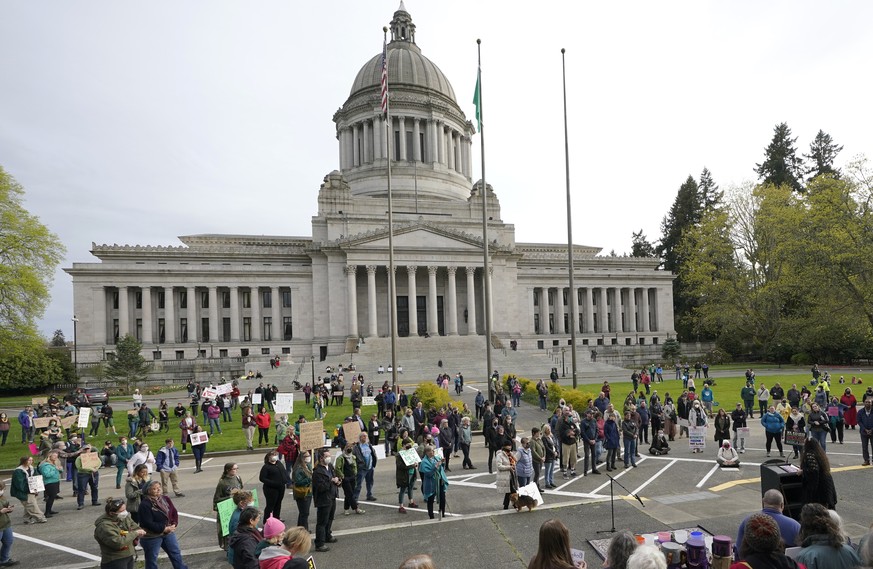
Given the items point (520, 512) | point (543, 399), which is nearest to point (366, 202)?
point (543, 399)

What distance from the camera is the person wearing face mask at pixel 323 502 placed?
400 inches

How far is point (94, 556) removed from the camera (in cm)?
1061

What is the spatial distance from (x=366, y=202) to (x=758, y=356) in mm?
49397

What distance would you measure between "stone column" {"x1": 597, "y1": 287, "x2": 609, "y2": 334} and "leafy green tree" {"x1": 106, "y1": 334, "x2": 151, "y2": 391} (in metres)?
55.6

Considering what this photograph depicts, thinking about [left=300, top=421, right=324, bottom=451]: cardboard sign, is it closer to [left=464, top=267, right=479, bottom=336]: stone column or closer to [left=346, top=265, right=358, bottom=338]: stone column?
[left=346, top=265, right=358, bottom=338]: stone column

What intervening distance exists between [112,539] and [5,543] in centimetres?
461

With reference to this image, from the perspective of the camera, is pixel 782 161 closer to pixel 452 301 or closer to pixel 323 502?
pixel 452 301

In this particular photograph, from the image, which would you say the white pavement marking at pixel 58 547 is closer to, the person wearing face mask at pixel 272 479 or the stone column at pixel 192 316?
the person wearing face mask at pixel 272 479

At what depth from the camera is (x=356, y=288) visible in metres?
61.0

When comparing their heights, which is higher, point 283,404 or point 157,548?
point 283,404

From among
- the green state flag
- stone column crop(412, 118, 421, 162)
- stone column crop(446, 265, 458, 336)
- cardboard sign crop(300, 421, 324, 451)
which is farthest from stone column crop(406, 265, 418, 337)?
cardboard sign crop(300, 421, 324, 451)

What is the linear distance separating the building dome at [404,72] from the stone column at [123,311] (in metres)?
44.9

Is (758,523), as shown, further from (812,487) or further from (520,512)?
(520,512)

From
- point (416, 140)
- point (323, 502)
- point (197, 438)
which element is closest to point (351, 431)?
point (323, 502)
